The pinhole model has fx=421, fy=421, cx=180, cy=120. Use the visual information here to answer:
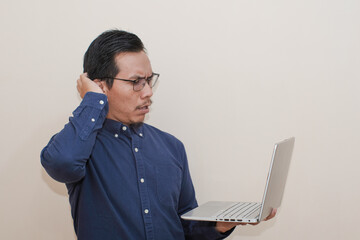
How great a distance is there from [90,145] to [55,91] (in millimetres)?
601

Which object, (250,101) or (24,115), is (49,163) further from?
(250,101)

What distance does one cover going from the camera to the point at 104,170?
1.44 metres

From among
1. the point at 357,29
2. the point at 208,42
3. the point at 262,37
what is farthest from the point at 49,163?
the point at 357,29

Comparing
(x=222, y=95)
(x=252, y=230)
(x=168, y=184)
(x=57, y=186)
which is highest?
(x=222, y=95)

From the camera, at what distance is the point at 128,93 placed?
1.47m

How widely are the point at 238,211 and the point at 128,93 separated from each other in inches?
21.5

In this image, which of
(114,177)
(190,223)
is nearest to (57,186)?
(114,177)

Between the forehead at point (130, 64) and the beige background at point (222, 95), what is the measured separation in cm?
30

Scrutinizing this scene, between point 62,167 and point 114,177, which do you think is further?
point 114,177

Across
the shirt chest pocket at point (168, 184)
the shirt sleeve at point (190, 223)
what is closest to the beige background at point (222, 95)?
the shirt sleeve at point (190, 223)

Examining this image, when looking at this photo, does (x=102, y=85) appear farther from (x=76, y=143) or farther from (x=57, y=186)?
(x=57, y=186)

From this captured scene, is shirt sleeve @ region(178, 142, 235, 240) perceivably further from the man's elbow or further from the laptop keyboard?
the man's elbow

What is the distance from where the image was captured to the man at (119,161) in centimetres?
137

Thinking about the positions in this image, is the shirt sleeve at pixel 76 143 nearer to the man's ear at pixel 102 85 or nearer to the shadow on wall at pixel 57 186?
the man's ear at pixel 102 85
